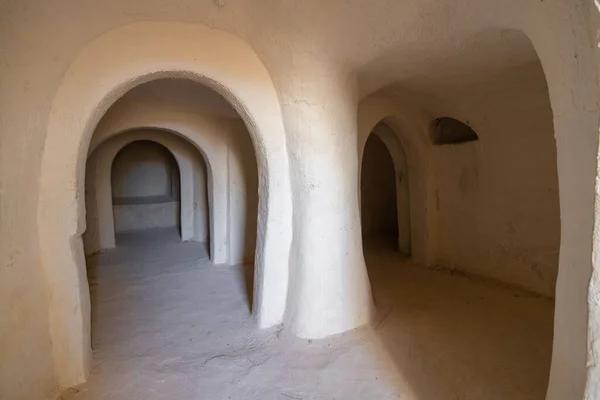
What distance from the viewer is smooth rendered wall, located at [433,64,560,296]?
359 centimetres

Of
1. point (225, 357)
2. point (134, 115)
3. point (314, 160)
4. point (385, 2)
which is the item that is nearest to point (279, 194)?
point (314, 160)

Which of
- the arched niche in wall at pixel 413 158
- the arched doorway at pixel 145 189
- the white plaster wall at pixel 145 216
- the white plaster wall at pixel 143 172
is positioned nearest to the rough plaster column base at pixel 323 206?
the arched niche in wall at pixel 413 158

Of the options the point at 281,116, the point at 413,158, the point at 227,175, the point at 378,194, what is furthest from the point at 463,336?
the point at 378,194

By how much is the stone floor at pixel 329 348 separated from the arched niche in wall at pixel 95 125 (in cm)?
38

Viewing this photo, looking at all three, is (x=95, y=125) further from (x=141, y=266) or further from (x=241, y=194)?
(x=141, y=266)

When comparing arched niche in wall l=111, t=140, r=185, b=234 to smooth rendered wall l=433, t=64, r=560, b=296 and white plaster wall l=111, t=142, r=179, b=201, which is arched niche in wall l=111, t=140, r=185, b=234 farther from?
smooth rendered wall l=433, t=64, r=560, b=296

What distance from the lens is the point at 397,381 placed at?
2.31 metres

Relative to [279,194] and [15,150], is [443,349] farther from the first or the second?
[15,150]

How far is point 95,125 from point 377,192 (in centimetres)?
578

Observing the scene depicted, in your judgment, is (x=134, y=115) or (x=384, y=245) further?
(x=384, y=245)

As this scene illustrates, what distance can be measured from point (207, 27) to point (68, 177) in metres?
1.45

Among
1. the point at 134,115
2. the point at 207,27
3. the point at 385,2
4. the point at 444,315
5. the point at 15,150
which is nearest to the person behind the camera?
the point at 15,150

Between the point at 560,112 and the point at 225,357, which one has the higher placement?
the point at 560,112

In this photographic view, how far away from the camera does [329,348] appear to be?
271cm
